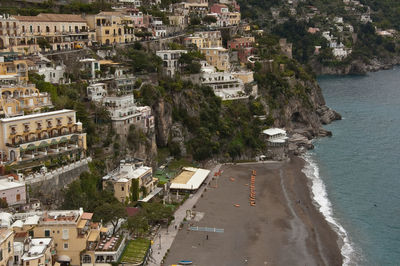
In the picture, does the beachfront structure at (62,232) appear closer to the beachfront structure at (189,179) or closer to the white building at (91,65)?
the beachfront structure at (189,179)

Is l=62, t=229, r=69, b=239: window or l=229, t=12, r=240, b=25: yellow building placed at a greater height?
l=229, t=12, r=240, b=25: yellow building

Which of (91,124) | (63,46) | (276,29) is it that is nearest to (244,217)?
(91,124)

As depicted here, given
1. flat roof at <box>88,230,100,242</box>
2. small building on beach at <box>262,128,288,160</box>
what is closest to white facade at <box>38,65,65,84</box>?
flat roof at <box>88,230,100,242</box>

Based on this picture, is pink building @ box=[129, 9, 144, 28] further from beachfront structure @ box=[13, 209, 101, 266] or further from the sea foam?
beachfront structure @ box=[13, 209, 101, 266]

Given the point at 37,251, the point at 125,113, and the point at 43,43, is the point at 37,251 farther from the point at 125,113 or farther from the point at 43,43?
the point at 43,43

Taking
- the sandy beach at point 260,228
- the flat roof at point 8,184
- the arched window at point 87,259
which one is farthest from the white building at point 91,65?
the arched window at point 87,259

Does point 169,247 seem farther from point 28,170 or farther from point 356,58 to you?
point 356,58

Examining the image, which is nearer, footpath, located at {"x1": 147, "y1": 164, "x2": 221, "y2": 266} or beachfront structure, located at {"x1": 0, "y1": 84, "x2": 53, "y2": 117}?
footpath, located at {"x1": 147, "y1": 164, "x2": 221, "y2": 266}
